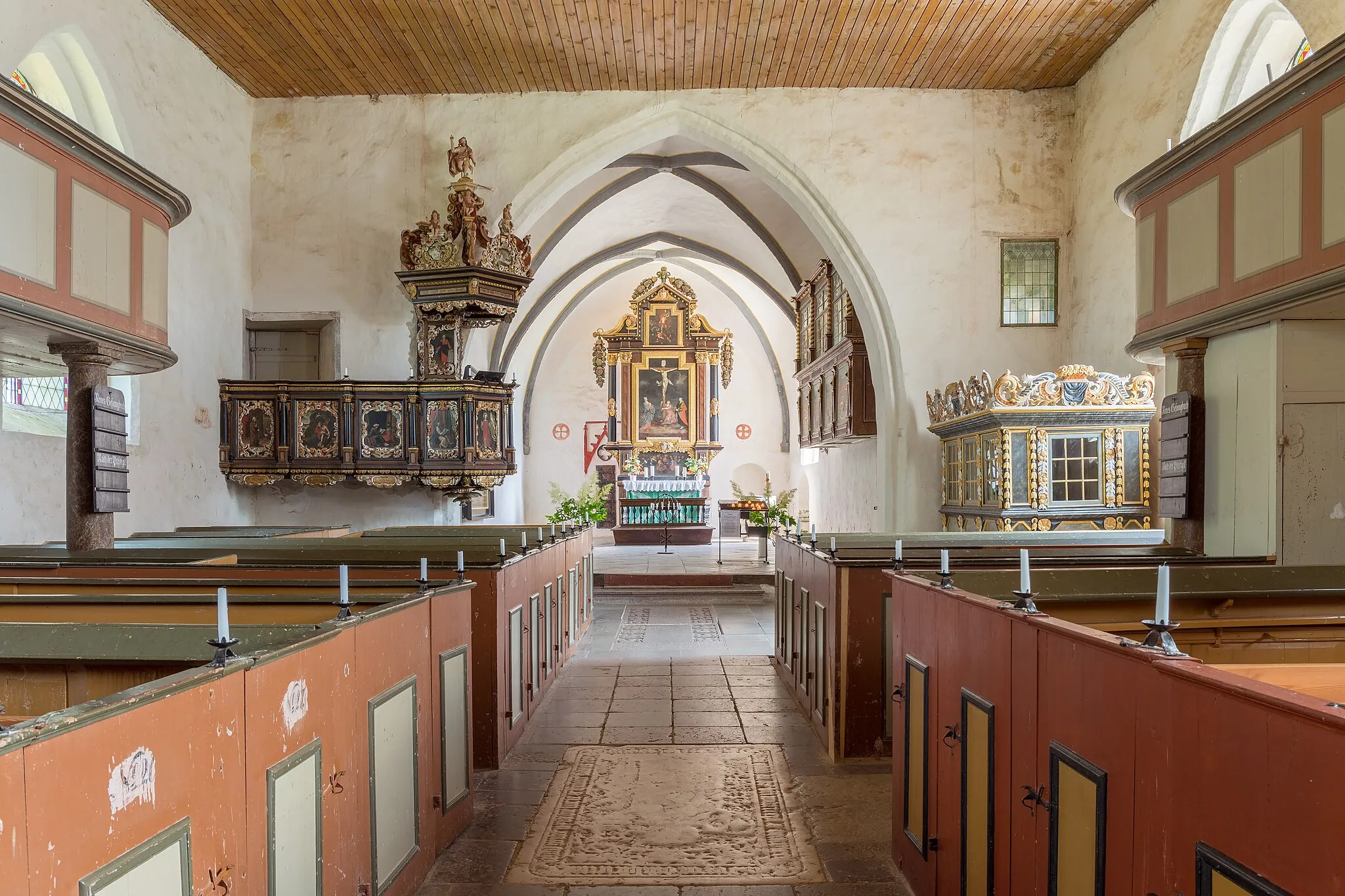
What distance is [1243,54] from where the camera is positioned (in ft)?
25.3

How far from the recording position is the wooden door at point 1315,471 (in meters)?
4.61

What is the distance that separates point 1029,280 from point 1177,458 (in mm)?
5350

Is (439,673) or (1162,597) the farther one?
(439,673)

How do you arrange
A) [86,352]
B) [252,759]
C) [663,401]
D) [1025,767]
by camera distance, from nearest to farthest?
[252,759]
[1025,767]
[86,352]
[663,401]

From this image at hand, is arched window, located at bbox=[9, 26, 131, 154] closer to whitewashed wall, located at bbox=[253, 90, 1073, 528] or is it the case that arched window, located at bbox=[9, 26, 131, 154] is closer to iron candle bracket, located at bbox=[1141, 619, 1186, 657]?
whitewashed wall, located at bbox=[253, 90, 1073, 528]

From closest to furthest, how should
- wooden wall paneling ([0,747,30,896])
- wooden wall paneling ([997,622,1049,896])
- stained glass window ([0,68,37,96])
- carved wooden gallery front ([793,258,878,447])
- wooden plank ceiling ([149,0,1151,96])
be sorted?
wooden wall paneling ([0,747,30,896]), wooden wall paneling ([997,622,1049,896]), stained glass window ([0,68,37,96]), wooden plank ceiling ([149,0,1151,96]), carved wooden gallery front ([793,258,878,447])

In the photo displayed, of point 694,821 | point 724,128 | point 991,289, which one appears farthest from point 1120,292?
point 694,821

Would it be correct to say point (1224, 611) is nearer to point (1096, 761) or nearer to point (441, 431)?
point (1096, 761)

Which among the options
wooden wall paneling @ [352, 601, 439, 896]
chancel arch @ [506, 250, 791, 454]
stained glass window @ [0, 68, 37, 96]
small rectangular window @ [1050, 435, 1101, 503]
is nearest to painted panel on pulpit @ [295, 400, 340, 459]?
stained glass window @ [0, 68, 37, 96]

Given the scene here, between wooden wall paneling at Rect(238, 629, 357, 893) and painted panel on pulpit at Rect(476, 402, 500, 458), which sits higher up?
painted panel on pulpit at Rect(476, 402, 500, 458)

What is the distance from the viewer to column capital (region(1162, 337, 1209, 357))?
523 centimetres

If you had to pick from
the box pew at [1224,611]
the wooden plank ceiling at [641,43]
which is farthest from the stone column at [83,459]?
the box pew at [1224,611]

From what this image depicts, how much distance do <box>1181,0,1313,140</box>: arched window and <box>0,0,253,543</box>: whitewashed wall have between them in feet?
30.0

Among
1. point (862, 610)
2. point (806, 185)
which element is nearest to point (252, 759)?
point (862, 610)
